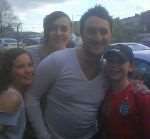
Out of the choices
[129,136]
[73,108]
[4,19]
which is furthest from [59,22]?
[4,19]

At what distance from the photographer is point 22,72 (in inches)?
127

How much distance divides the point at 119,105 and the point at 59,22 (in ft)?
5.02

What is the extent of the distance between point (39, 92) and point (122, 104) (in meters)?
0.62

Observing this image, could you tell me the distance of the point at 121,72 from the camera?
3.26 metres

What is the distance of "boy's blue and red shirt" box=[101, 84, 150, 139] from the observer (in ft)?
9.95

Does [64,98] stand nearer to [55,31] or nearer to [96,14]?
[96,14]

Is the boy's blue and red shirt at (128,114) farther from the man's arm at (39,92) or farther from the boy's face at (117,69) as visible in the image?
the man's arm at (39,92)

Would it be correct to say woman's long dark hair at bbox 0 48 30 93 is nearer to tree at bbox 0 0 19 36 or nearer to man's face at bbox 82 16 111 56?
man's face at bbox 82 16 111 56

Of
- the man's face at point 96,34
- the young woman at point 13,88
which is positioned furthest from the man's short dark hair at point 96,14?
the young woman at point 13,88

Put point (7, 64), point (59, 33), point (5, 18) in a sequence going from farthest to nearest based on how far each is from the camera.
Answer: point (5, 18) < point (59, 33) < point (7, 64)

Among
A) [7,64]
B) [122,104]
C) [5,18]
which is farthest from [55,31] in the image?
[5,18]

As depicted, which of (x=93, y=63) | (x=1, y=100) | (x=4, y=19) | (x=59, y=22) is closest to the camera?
(x=1, y=100)

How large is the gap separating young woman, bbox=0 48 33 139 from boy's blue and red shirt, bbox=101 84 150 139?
621 millimetres

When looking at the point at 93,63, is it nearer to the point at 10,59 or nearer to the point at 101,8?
the point at 101,8
